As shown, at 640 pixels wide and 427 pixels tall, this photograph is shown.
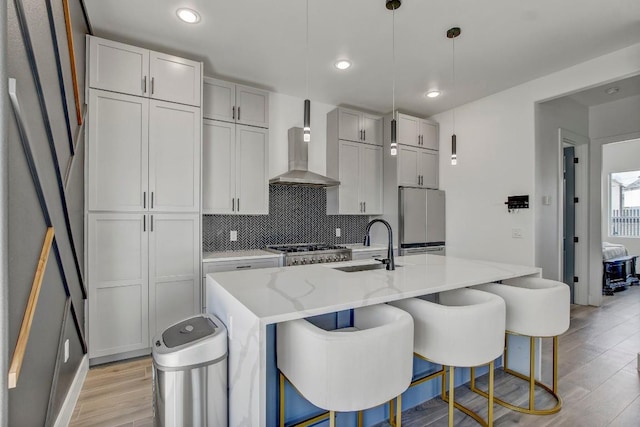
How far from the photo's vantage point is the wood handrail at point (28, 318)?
3.68 feet

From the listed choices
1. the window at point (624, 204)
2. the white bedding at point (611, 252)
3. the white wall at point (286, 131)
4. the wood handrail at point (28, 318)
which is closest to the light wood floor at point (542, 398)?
the wood handrail at point (28, 318)

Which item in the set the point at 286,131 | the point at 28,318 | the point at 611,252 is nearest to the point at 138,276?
the point at 28,318

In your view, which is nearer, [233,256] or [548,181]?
[233,256]

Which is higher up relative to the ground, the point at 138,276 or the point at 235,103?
the point at 235,103

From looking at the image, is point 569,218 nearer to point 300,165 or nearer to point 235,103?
point 300,165

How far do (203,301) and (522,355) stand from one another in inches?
111

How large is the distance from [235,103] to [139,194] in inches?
56.6

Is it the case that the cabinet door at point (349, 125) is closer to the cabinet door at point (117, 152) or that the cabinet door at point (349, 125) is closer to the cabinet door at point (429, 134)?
the cabinet door at point (429, 134)

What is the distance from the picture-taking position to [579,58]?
3.16m

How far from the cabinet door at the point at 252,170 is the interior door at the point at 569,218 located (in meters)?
4.42

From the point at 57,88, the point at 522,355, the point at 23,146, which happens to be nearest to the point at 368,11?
the point at 57,88

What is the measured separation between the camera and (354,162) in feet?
14.3

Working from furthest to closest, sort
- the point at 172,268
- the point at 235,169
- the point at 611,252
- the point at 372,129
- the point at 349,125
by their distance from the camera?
the point at 611,252 → the point at 372,129 → the point at 349,125 → the point at 235,169 → the point at 172,268

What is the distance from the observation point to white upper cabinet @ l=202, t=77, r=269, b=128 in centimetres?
339
